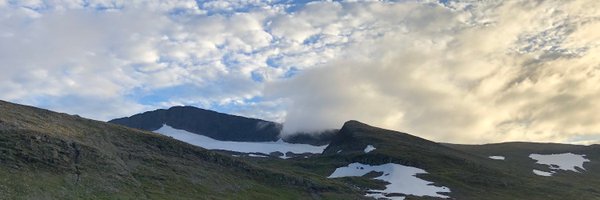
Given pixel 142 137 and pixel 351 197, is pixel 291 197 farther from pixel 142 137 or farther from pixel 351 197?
pixel 142 137

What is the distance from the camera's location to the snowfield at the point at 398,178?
436ft

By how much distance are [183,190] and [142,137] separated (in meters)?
27.4

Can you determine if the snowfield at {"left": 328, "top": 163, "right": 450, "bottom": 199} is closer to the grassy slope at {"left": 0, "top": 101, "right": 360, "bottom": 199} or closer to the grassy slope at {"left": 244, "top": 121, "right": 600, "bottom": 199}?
the grassy slope at {"left": 244, "top": 121, "right": 600, "bottom": 199}

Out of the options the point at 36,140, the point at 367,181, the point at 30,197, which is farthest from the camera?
the point at 367,181

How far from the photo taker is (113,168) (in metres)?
88.2

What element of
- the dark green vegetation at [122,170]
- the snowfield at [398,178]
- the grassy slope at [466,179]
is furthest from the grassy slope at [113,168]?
the grassy slope at [466,179]

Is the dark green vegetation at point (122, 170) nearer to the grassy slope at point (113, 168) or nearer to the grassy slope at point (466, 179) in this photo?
the grassy slope at point (113, 168)

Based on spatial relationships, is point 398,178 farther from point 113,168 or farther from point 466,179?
point 113,168

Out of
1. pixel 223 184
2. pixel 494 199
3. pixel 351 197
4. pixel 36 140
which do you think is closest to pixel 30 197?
pixel 36 140

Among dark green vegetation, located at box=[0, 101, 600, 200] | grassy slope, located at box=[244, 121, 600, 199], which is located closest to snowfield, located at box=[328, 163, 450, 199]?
grassy slope, located at box=[244, 121, 600, 199]

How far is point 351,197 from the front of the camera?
114438 millimetres

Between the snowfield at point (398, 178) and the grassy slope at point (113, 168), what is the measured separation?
19.7m

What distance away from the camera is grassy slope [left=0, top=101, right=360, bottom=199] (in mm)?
75062

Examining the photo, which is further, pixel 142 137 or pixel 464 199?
pixel 464 199
